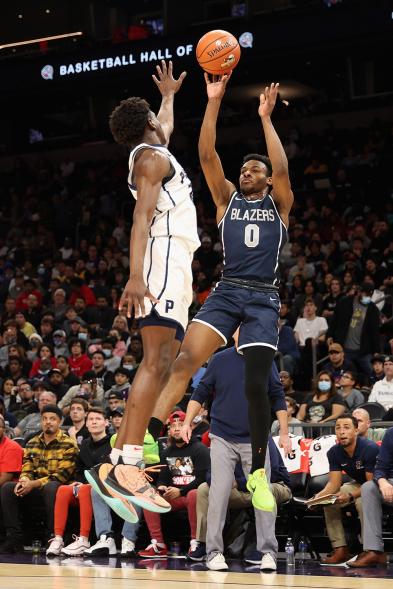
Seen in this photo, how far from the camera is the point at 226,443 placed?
846cm

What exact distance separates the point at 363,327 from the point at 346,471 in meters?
4.45

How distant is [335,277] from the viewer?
15680mm

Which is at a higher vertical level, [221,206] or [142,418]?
[221,206]

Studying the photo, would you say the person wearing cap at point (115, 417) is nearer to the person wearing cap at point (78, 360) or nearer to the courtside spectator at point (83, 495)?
the courtside spectator at point (83, 495)

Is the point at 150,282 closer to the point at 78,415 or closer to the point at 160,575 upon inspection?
the point at 160,575

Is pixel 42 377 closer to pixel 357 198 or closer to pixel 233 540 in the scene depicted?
pixel 233 540

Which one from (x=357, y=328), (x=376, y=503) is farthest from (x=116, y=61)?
(x=376, y=503)

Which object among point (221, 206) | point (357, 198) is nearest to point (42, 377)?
point (357, 198)

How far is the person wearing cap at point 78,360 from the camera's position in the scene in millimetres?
14734

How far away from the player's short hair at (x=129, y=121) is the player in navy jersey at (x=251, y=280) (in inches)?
21.0

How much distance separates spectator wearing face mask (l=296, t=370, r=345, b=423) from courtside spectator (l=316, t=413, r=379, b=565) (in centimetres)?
180

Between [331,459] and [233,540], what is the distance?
3.79 ft

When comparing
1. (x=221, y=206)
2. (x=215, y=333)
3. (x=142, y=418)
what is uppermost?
(x=221, y=206)

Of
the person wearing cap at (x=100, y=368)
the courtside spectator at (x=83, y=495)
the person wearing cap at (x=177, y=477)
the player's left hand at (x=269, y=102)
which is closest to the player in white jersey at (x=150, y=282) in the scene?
the player's left hand at (x=269, y=102)
